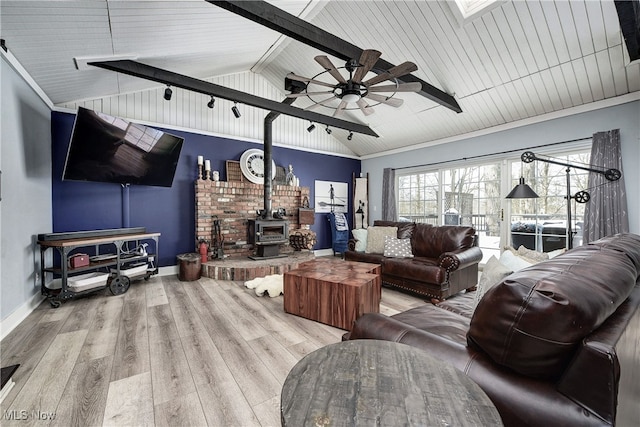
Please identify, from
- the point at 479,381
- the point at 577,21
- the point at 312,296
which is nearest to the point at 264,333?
the point at 312,296

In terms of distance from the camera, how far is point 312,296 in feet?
8.59

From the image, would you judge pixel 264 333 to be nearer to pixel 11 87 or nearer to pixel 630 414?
pixel 630 414

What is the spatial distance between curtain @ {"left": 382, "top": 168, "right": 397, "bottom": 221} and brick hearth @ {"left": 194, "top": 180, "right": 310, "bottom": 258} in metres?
2.40

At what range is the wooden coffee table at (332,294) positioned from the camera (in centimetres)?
241

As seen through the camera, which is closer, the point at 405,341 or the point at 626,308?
the point at 626,308

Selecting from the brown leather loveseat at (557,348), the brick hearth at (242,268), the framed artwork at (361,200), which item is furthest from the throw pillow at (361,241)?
the brown leather loveseat at (557,348)

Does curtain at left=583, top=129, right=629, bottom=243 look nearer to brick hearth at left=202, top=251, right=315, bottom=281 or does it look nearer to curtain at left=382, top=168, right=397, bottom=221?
curtain at left=382, top=168, right=397, bottom=221

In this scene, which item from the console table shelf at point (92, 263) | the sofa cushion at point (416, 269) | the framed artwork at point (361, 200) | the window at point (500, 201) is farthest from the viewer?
the framed artwork at point (361, 200)

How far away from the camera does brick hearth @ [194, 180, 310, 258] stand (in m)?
4.66

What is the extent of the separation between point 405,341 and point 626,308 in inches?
32.1

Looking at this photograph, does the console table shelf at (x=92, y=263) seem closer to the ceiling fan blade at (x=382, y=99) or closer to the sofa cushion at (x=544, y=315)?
the ceiling fan blade at (x=382, y=99)

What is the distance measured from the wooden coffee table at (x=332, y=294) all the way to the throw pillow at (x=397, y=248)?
108cm

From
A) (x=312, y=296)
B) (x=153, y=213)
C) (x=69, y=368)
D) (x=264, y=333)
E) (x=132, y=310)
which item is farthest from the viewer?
(x=153, y=213)

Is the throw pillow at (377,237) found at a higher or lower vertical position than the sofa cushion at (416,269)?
higher
